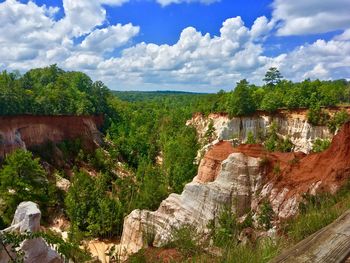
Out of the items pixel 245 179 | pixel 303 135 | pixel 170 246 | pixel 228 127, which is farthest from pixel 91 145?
pixel 170 246

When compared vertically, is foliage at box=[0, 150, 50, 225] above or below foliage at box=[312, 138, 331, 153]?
below

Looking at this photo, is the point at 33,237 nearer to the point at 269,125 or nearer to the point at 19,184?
the point at 19,184

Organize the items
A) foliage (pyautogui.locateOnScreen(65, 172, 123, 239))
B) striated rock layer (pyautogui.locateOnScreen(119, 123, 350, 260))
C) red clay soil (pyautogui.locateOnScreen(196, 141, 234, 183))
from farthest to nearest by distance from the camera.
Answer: foliage (pyautogui.locateOnScreen(65, 172, 123, 239))
red clay soil (pyautogui.locateOnScreen(196, 141, 234, 183))
striated rock layer (pyautogui.locateOnScreen(119, 123, 350, 260))

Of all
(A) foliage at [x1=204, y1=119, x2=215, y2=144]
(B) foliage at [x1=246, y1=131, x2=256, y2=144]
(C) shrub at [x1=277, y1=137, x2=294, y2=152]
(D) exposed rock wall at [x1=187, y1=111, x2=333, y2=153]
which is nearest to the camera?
(B) foliage at [x1=246, y1=131, x2=256, y2=144]

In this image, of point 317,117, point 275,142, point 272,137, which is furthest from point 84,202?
point 317,117

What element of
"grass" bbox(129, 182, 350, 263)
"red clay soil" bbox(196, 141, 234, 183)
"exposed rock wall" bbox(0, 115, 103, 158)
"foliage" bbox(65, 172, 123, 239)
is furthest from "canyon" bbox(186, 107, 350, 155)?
"grass" bbox(129, 182, 350, 263)

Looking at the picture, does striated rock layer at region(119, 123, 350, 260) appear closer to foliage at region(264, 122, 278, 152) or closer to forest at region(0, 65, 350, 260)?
forest at region(0, 65, 350, 260)
